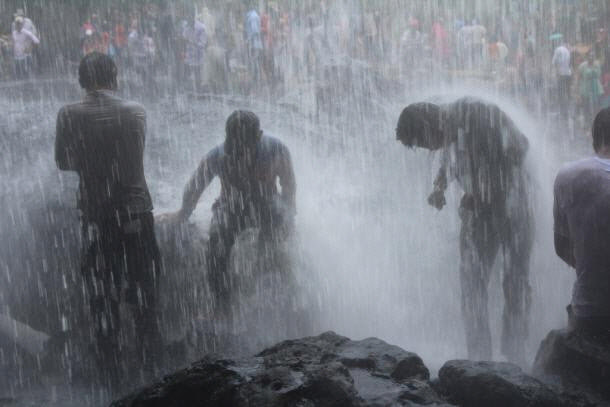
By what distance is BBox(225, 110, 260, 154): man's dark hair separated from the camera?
4281 millimetres

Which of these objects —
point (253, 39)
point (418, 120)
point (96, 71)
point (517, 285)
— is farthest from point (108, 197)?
point (253, 39)

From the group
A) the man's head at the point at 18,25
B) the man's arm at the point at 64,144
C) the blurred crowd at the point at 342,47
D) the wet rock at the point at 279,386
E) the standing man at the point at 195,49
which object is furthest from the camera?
the standing man at the point at 195,49

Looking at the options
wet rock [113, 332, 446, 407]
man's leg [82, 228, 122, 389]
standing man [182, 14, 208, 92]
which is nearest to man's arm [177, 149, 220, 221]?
man's leg [82, 228, 122, 389]

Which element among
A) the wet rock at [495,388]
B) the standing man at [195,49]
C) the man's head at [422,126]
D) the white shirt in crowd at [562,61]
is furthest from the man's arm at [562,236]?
the white shirt in crowd at [562,61]

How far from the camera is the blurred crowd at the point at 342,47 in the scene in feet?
37.6

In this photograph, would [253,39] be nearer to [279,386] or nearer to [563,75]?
[563,75]

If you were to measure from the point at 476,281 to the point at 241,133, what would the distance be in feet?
6.17

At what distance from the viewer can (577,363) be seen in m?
2.86

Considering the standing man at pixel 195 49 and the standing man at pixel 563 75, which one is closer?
the standing man at pixel 195 49

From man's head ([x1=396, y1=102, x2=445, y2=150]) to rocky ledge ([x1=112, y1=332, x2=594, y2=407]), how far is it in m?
1.57

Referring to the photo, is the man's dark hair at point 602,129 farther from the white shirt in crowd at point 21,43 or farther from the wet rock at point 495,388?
the white shirt in crowd at point 21,43

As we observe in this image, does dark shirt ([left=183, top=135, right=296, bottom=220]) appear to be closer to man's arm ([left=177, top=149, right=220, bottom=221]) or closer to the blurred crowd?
man's arm ([left=177, top=149, right=220, bottom=221])

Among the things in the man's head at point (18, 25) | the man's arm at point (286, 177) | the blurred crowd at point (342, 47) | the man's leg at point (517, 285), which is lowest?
the man's leg at point (517, 285)

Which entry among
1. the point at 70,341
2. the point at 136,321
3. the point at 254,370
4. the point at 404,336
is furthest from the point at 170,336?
the point at 254,370
